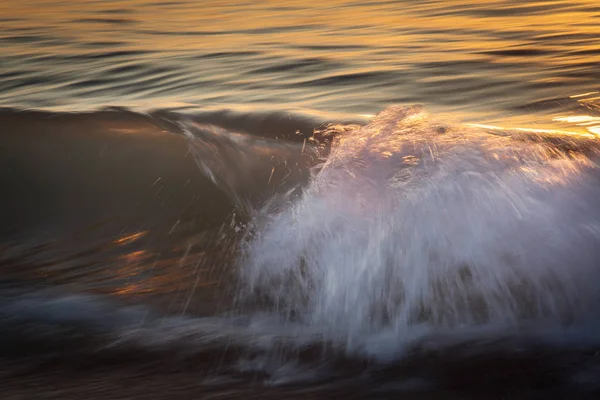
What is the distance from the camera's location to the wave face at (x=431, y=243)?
2.83 meters

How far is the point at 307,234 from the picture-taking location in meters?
3.15

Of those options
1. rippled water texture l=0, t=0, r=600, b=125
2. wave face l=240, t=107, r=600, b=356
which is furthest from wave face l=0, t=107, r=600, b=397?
rippled water texture l=0, t=0, r=600, b=125

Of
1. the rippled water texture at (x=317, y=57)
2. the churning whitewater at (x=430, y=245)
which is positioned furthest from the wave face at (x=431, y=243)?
the rippled water texture at (x=317, y=57)

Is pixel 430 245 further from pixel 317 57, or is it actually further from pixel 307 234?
pixel 317 57

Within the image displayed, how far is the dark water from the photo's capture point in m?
2.64

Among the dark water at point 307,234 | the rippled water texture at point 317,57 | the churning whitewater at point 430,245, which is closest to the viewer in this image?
the dark water at point 307,234

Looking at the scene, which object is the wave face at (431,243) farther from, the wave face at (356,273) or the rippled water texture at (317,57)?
the rippled water texture at (317,57)

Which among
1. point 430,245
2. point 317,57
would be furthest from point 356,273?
point 317,57

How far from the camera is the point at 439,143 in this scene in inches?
135

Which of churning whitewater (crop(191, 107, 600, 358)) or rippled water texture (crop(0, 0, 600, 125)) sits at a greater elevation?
rippled water texture (crop(0, 0, 600, 125))

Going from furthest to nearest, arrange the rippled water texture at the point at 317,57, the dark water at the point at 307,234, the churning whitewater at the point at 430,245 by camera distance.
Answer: the rippled water texture at the point at 317,57
the churning whitewater at the point at 430,245
the dark water at the point at 307,234

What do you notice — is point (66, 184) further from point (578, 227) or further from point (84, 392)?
point (578, 227)

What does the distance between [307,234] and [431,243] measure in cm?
42

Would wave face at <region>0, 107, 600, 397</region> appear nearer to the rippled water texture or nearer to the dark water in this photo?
the dark water
